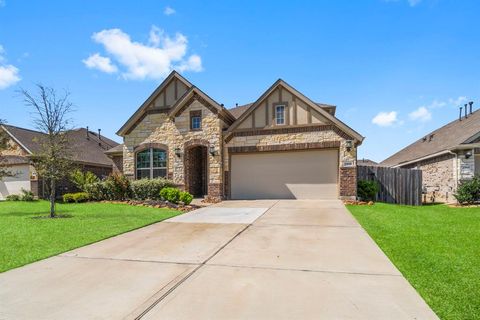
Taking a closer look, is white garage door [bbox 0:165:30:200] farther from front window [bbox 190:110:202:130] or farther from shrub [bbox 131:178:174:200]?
front window [bbox 190:110:202:130]

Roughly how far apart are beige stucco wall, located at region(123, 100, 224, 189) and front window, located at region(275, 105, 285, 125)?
307cm

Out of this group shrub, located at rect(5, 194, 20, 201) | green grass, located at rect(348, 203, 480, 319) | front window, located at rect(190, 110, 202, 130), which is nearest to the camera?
green grass, located at rect(348, 203, 480, 319)

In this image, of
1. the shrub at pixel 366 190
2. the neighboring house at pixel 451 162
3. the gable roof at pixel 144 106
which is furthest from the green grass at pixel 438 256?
the gable roof at pixel 144 106

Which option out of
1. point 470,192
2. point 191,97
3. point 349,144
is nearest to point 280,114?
point 349,144

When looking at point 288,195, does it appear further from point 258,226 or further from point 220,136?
point 258,226

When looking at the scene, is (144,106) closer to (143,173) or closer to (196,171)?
(143,173)

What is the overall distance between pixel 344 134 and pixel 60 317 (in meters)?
13.5

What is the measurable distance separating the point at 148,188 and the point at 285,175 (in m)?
7.09

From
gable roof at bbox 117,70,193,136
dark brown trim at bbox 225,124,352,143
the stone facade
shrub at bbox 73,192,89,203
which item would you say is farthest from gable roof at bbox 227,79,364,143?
shrub at bbox 73,192,89,203

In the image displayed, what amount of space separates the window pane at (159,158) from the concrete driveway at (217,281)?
10.3m

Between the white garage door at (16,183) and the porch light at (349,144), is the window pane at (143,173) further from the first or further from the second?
the porch light at (349,144)

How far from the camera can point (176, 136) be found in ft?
53.7

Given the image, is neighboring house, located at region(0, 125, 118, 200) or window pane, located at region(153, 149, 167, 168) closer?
window pane, located at region(153, 149, 167, 168)

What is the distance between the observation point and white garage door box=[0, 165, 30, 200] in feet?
62.9
